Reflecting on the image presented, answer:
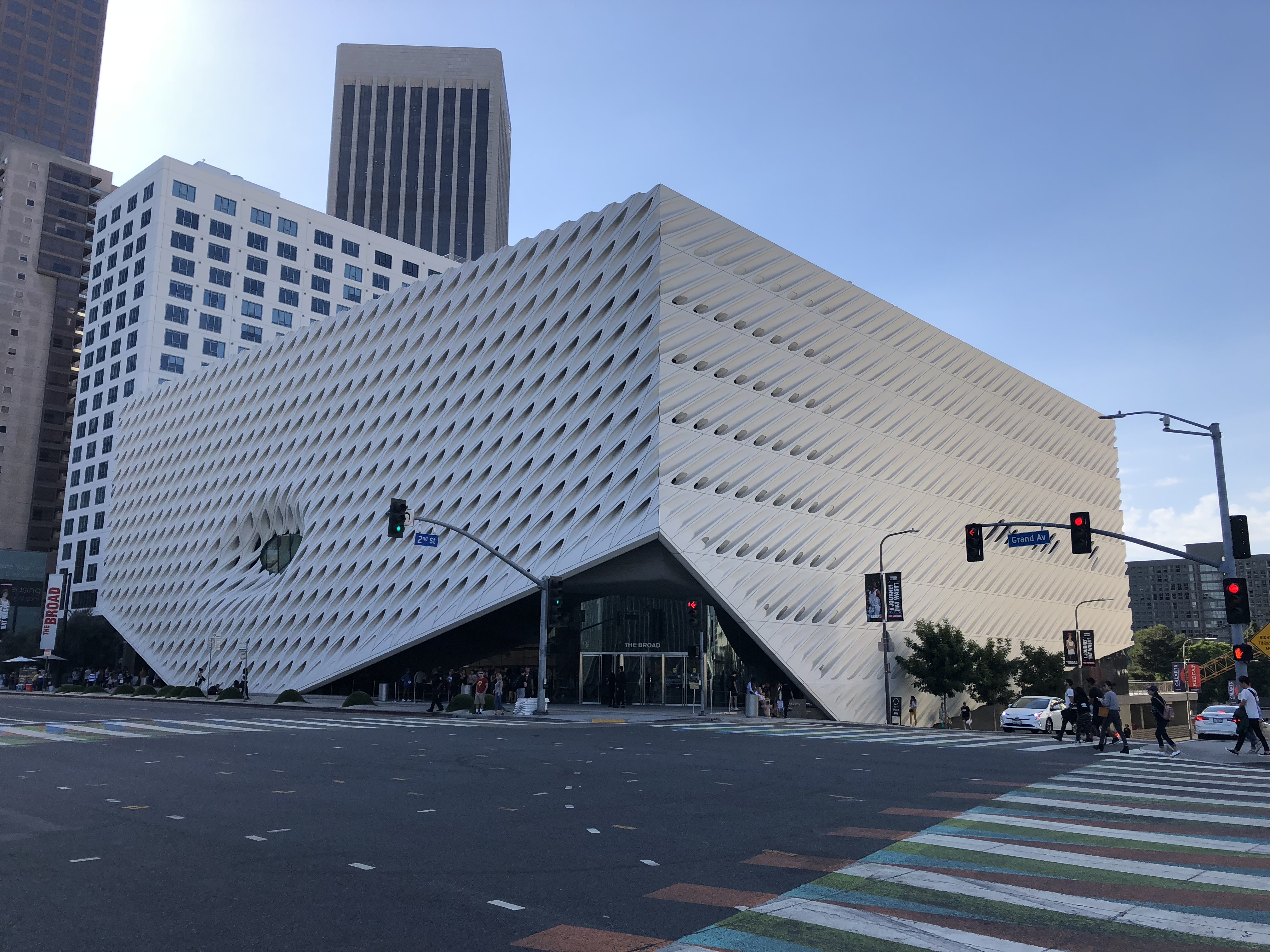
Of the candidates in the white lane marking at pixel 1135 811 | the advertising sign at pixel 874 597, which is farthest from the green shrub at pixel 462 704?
the white lane marking at pixel 1135 811

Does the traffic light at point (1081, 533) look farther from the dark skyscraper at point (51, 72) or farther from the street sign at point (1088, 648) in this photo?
the dark skyscraper at point (51, 72)

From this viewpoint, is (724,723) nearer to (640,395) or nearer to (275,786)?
(640,395)

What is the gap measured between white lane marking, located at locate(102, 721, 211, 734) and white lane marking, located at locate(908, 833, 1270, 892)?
68.5ft

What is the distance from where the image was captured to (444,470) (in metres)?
48.3

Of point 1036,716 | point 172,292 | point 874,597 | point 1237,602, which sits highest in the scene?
point 172,292

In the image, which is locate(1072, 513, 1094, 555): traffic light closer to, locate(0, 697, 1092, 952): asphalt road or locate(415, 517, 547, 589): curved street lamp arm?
locate(0, 697, 1092, 952): asphalt road

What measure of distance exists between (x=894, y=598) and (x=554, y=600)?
16651 millimetres

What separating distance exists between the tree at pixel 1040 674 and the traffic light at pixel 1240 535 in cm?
3103

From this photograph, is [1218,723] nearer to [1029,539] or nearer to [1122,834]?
[1029,539]

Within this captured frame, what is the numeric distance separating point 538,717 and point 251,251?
230 ft

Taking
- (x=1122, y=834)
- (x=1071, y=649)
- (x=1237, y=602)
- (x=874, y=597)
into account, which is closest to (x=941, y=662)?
(x=874, y=597)

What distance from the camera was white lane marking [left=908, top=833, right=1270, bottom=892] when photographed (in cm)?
822

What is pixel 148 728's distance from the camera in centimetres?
2584

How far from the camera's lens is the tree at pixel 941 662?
153ft
